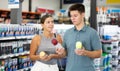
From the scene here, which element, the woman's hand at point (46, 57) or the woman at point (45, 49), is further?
the woman at point (45, 49)

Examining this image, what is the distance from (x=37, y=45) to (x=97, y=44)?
0.91 meters

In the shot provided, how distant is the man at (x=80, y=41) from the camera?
9.62ft

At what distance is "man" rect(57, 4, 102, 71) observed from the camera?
9.62ft

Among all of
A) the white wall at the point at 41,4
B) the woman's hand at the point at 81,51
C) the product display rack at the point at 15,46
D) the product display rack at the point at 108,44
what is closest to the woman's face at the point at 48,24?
the woman's hand at the point at 81,51

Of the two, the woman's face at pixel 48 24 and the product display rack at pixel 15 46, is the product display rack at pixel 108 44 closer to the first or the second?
the product display rack at pixel 15 46

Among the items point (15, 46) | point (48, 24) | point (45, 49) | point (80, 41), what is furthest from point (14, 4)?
point (80, 41)

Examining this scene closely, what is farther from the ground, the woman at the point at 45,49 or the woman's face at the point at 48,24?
the woman's face at the point at 48,24

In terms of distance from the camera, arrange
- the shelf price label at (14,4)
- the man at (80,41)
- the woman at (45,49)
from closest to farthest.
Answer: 1. the man at (80,41)
2. the woman at (45,49)
3. the shelf price label at (14,4)

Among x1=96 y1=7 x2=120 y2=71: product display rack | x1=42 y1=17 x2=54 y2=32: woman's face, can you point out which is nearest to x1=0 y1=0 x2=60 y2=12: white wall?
x1=96 y1=7 x2=120 y2=71: product display rack

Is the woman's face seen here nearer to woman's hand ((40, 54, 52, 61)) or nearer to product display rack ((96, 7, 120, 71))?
woman's hand ((40, 54, 52, 61))

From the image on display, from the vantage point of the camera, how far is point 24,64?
230 inches

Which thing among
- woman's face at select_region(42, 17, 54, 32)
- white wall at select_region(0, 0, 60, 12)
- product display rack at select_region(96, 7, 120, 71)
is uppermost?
white wall at select_region(0, 0, 60, 12)

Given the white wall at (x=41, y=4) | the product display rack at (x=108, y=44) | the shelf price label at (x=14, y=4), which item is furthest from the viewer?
the white wall at (x=41, y=4)

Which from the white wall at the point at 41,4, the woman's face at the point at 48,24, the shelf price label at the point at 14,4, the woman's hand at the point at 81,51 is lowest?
the woman's hand at the point at 81,51
